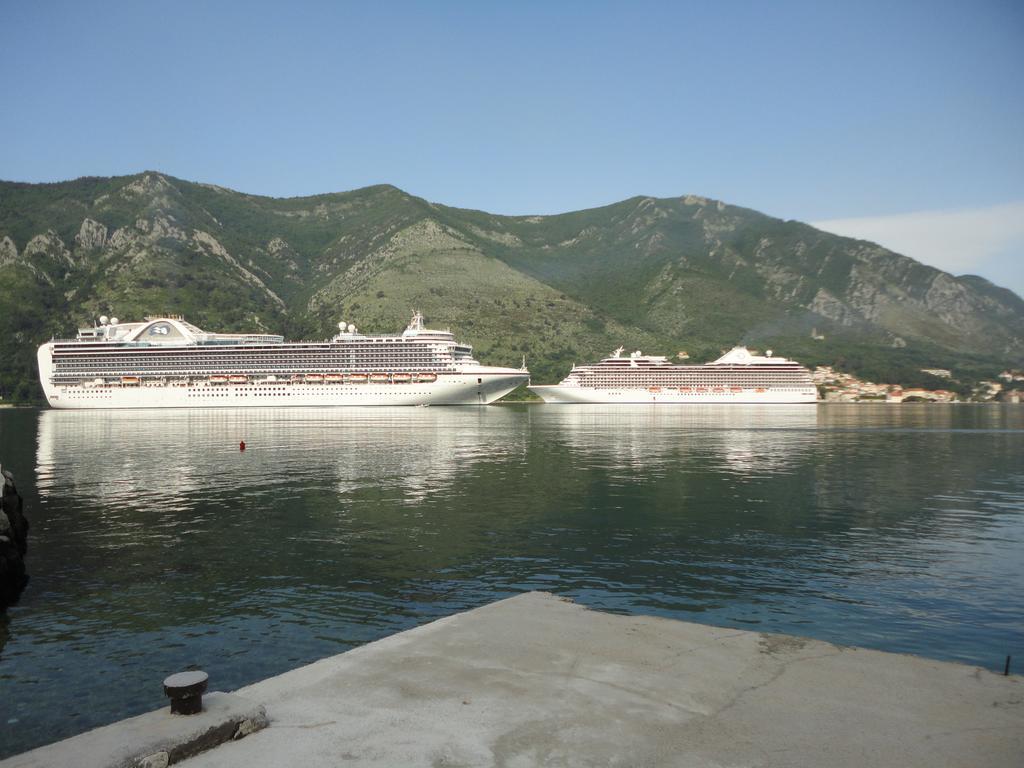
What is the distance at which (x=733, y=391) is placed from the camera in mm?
164750

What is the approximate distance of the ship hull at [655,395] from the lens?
163 meters

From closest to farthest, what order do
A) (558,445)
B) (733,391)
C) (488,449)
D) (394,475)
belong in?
(394,475) → (488,449) → (558,445) → (733,391)

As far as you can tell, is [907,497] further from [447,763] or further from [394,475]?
[447,763]

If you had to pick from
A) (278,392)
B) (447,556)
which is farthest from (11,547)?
(278,392)

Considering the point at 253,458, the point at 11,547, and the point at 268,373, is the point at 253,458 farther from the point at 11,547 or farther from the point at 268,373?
the point at 268,373

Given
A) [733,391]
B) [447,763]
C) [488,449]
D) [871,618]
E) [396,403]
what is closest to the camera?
[447,763]

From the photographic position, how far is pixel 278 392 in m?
134

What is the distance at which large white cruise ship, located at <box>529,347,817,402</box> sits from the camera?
16412 cm

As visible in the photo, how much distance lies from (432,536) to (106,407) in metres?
136

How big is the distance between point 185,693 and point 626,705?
4.57m

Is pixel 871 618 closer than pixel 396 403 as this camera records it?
Yes

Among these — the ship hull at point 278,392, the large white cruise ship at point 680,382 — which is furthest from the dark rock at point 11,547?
the large white cruise ship at point 680,382

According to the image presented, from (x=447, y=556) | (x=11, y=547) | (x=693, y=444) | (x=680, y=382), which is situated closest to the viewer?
(x=11, y=547)

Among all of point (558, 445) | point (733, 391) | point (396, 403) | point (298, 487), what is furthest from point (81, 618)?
point (733, 391)
